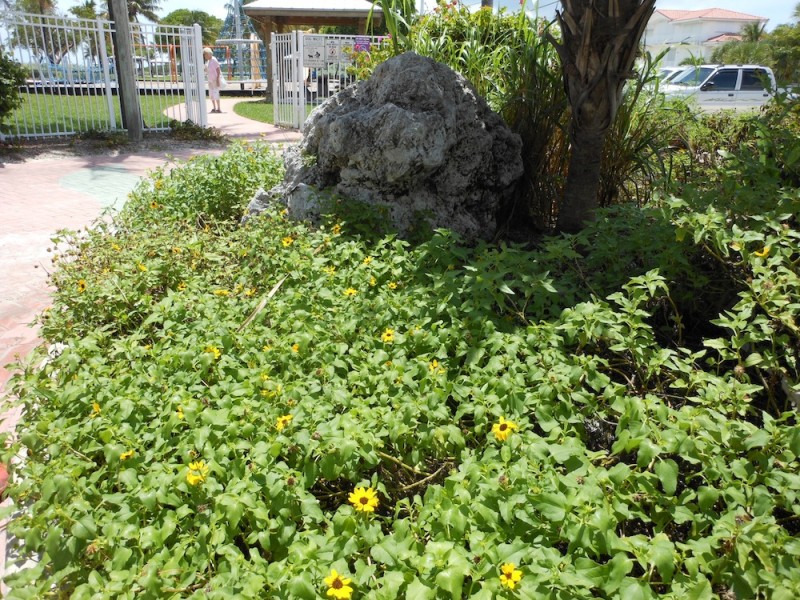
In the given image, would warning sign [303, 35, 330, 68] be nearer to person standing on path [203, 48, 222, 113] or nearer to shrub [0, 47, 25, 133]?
person standing on path [203, 48, 222, 113]

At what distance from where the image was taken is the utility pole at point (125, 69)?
1173 centimetres

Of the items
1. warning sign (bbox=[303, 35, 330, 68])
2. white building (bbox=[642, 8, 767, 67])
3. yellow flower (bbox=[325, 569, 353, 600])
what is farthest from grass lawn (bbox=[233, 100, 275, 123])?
white building (bbox=[642, 8, 767, 67])

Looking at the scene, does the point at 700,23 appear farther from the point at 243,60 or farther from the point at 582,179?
the point at 582,179

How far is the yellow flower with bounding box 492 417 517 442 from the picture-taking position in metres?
1.99

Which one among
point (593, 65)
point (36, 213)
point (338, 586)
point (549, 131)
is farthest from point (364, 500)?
point (36, 213)

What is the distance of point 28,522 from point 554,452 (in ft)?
5.43

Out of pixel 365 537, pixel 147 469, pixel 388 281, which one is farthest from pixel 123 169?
pixel 365 537

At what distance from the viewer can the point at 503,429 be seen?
6.64ft

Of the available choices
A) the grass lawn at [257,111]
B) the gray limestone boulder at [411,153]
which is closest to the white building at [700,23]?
the grass lawn at [257,111]

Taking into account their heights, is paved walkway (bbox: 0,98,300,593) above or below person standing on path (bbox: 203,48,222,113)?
below

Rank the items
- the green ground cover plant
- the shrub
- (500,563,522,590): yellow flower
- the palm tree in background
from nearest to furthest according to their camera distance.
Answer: (500,563,522,590): yellow flower
the green ground cover plant
the palm tree in background
the shrub

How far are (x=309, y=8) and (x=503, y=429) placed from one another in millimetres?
21975

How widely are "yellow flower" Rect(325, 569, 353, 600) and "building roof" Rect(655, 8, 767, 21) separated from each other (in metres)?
77.9

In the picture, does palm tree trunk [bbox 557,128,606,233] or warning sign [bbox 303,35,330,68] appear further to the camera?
warning sign [bbox 303,35,330,68]
